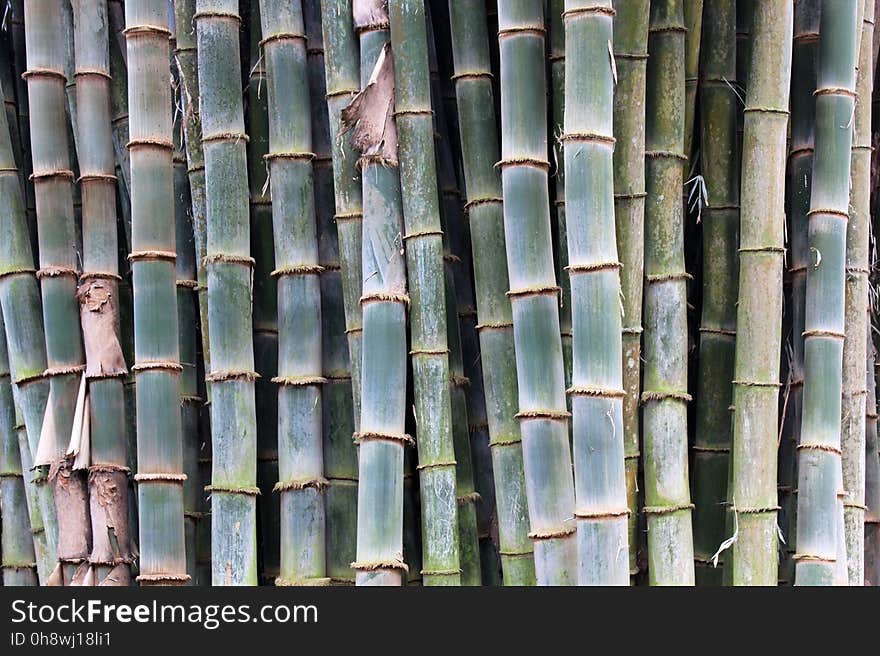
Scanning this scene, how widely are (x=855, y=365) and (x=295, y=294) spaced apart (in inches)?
48.2

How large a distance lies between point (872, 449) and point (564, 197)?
3.38ft

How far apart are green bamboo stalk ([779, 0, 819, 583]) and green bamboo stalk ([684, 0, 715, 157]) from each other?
0.21 m

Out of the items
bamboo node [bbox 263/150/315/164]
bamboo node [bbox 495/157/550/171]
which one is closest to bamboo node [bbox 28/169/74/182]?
bamboo node [bbox 263/150/315/164]

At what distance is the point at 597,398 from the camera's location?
6.23 ft

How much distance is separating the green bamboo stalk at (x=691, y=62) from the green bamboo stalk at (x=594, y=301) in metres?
0.34

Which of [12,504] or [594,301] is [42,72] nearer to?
[12,504]

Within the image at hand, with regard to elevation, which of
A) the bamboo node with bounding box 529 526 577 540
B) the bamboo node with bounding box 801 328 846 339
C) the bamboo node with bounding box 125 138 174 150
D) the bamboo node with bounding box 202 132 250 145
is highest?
the bamboo node with bounding box 202 132 250 145

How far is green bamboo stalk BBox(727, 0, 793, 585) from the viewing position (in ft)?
6.73

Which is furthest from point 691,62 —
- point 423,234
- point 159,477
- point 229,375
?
point 159,477

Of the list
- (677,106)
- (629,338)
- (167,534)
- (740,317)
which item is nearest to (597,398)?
(629,338)

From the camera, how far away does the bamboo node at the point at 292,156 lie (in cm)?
216

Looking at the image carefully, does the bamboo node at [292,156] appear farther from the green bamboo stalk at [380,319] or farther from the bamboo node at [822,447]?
the bamboo node at [822,447]

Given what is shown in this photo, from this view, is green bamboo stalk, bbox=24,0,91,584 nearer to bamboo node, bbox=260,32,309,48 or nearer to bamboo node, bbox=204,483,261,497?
bamboo node, bbox=204,483,261,497

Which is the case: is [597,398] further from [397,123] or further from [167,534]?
[167,534]
